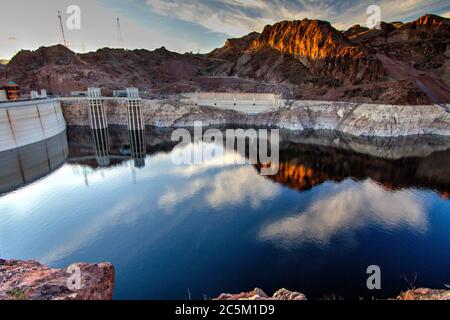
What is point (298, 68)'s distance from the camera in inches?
2975

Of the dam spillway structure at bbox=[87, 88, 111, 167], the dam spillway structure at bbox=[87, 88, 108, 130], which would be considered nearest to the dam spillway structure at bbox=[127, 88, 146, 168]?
the dam spillway structure at bbox=[87, 88, 111, 167]

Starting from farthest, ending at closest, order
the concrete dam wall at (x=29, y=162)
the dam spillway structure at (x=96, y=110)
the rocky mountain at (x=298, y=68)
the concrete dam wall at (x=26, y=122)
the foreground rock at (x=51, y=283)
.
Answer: the rocky mountain at (x=298, y=68), the dam spillway structure at (x=96, y=110), the concrete dam wall at (x=26, y=122), the concrete dam wall at (x=29, y=162), the foreground rock at (x=51, y=283)

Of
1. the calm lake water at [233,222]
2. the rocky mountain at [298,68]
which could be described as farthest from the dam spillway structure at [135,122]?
the rocky mountain at [298,68]

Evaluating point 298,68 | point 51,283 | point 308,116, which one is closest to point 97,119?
point 308,116

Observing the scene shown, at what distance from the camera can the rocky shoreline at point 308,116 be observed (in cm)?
4925

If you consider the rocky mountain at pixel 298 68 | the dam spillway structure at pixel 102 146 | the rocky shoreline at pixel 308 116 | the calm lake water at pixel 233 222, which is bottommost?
the calm lake water at pixel 233 222

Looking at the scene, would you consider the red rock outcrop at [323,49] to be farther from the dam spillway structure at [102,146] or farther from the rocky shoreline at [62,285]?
the rocky shoreline at [62,285]

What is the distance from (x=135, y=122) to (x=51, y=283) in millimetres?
53286

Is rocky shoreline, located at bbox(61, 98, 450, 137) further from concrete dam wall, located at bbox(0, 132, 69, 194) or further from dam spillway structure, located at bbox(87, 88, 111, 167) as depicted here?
concrete dam wall, located at bbox(0, 132, 69, 194)

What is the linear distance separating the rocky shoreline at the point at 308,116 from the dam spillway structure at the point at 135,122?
507cm

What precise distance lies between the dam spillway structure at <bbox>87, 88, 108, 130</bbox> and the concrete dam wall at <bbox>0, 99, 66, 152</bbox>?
643 cm

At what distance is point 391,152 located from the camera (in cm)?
4038

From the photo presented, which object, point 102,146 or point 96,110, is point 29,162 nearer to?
point 102,146

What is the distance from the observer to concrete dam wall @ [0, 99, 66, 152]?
37.5 metres
